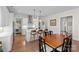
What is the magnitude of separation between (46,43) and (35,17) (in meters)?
0.60

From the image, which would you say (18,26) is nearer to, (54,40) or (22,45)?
(22,45)

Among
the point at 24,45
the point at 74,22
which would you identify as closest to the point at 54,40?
the point at 74,22

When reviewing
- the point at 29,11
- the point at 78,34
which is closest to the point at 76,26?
the point at 78,34

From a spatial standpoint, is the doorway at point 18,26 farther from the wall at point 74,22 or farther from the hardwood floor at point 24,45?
the wall at point 74,22

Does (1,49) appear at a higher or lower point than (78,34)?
lower

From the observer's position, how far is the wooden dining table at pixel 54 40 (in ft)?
6.13

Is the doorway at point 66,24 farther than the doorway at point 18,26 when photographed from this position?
Yes

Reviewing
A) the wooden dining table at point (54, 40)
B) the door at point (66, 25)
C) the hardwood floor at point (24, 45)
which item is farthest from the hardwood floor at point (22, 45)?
the door at point (66, 25)

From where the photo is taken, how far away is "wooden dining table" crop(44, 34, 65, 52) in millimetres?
1867

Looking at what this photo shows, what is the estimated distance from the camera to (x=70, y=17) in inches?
75.7

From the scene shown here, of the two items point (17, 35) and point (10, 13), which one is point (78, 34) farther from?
point (10, 13)

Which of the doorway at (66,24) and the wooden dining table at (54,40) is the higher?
the doorway at (66,24)
